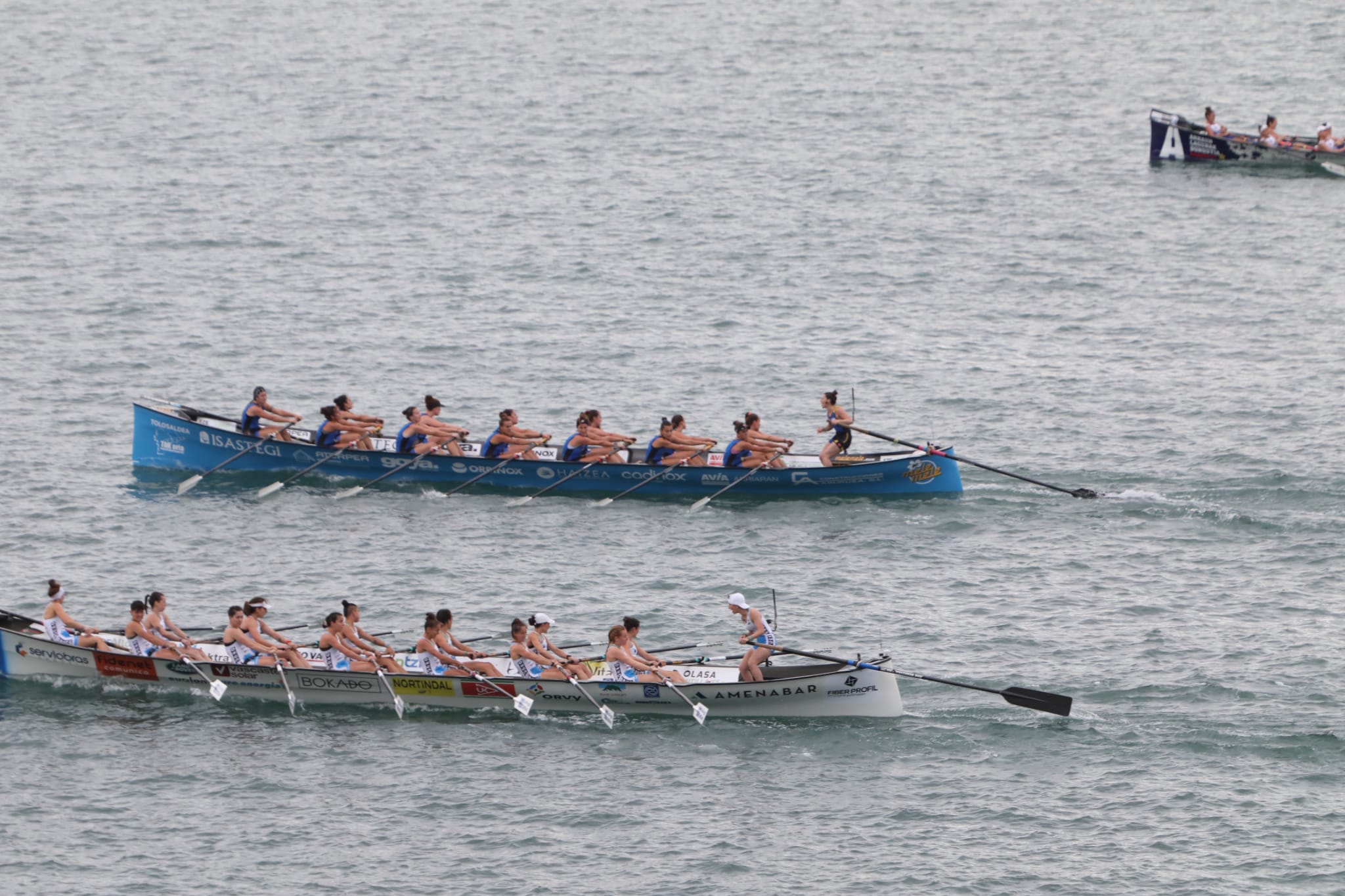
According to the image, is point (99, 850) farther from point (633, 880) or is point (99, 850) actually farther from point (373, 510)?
point (373, 510)

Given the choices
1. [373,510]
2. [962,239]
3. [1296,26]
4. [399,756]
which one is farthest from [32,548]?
[1296,26]

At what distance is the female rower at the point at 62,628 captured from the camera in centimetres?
4003

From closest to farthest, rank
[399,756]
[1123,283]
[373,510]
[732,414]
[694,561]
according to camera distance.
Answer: [399,756] → [694,561] → [373,510] → [732,414] → [1123,283]

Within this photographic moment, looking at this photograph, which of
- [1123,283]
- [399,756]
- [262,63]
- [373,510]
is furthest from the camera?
[262,63]

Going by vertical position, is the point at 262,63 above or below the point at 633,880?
above

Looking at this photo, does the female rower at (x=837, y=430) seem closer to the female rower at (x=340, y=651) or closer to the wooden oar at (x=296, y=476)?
the wooden oar at (x=296, y=476)

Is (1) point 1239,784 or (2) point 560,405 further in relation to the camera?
(2) point 560,405

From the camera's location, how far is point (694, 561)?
46125mm

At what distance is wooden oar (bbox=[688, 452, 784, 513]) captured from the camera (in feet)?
161

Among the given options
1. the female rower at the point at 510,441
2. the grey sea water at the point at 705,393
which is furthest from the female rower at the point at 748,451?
the female rower at the point at 510,441

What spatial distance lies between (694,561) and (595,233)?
26723 millimetres

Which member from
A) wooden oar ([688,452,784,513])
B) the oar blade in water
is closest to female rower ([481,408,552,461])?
wooden oar ([688,452,784,513])

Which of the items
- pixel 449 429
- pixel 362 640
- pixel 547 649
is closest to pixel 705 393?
pixel 449 429

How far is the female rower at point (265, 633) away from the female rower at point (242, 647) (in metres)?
0.09
